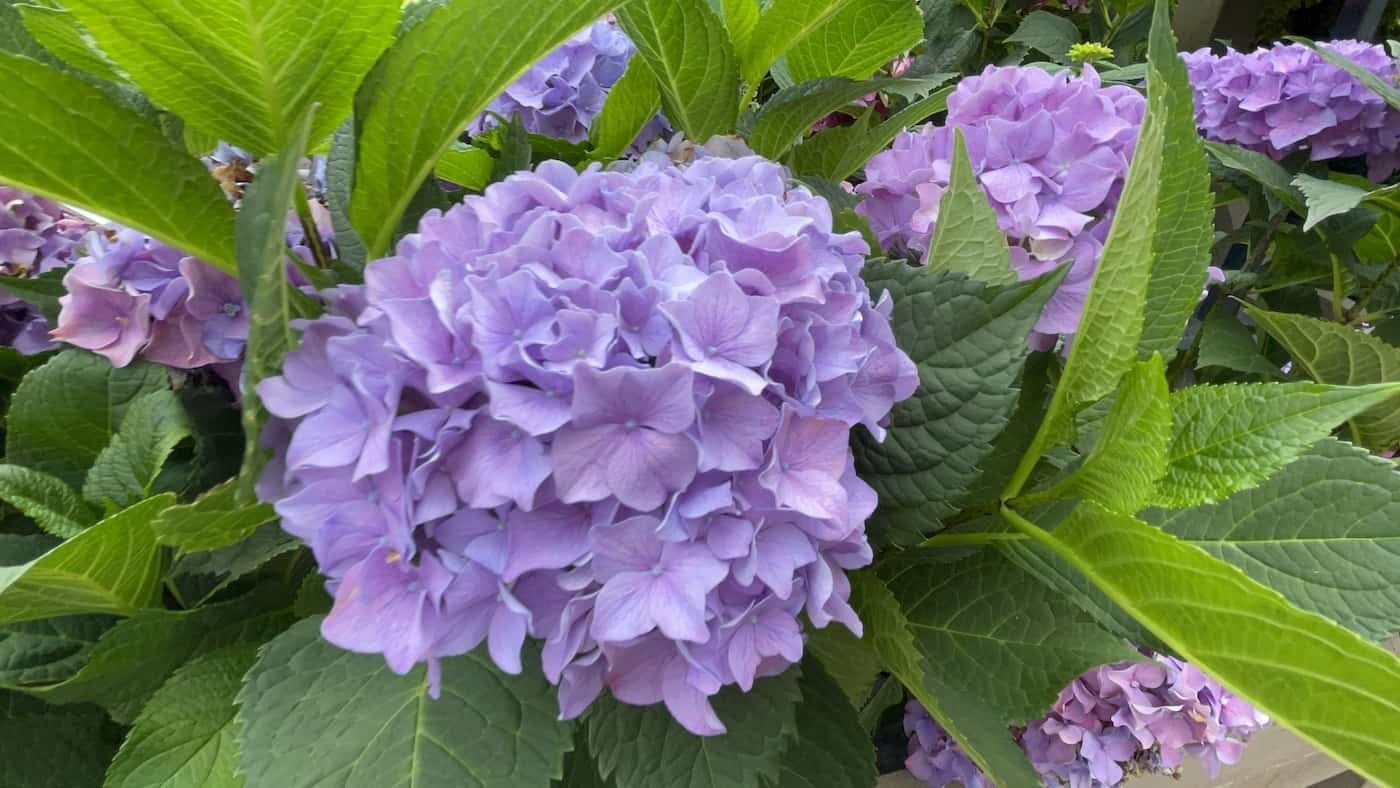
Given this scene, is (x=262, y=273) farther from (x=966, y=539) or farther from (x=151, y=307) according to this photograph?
(x=966, y=539)

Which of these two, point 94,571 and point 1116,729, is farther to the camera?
point 1116,729

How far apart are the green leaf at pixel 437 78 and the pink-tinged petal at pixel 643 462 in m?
0.15

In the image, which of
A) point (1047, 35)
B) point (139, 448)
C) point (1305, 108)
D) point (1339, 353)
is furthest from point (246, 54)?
point (1047, 35)

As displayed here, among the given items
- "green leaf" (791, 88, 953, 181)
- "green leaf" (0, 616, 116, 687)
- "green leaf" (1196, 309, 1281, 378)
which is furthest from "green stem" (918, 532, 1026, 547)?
"green leaf" (1196, 309, 1281, 378)

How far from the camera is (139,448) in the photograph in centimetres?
38

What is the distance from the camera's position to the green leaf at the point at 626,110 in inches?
21.5

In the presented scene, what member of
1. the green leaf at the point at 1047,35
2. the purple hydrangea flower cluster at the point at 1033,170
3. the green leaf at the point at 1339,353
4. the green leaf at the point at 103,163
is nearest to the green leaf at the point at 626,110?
the purple hydrangea flower cluster at the point at 1033,170

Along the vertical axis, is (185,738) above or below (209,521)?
below

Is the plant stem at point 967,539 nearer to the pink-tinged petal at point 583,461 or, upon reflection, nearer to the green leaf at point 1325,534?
the green leaf at point 1325,534

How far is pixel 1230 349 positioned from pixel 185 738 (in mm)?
833

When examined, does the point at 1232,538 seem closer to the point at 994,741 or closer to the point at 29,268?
the point at 994,741

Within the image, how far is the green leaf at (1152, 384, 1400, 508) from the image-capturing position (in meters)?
0.31

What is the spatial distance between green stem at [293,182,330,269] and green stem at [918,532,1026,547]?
29 cm

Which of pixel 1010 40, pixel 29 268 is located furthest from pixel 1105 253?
pixel 1010 40
